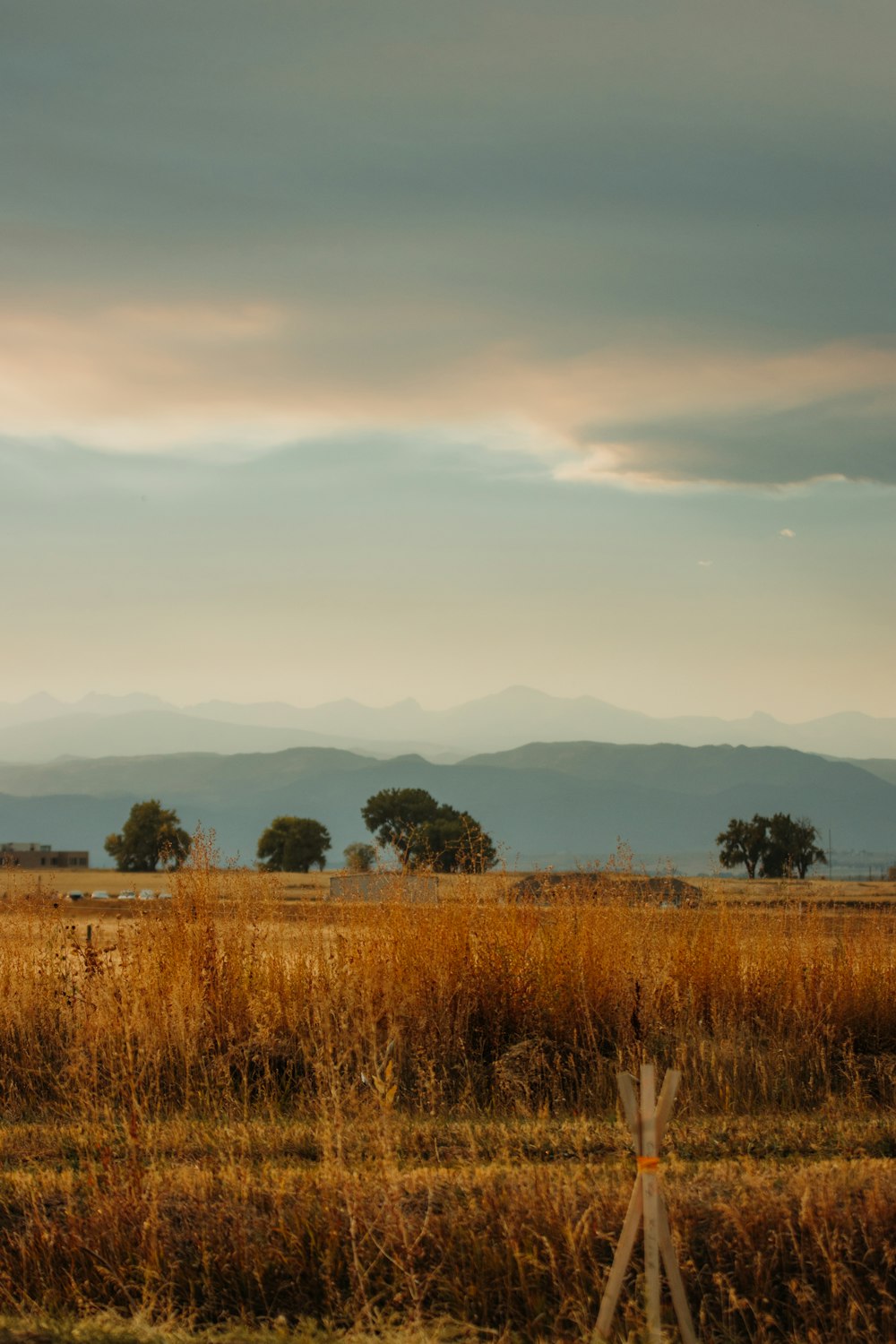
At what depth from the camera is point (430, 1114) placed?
32.2 feet

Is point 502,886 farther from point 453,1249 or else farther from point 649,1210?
point 649,1210

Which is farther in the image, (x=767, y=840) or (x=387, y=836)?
(x=767, y=840)

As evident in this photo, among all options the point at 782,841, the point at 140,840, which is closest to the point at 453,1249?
the point at 782,841

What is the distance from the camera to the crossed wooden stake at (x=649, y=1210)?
5.51 m

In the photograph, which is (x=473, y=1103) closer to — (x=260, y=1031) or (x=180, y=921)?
(x=260, y=1031)

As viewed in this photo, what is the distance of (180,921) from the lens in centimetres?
1270

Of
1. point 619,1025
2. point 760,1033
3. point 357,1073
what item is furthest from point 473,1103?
point 760,1033

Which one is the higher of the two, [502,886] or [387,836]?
[387,836]

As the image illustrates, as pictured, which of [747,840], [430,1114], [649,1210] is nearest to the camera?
[649,1210]

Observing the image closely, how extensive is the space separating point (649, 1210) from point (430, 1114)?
14.6 ft

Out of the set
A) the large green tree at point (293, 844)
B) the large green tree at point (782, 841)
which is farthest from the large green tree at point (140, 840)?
the large green tree at point (782, 841)

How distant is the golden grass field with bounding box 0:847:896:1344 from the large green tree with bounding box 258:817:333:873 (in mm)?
85147

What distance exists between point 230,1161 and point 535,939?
4.94m

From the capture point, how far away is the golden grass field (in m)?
6.77
